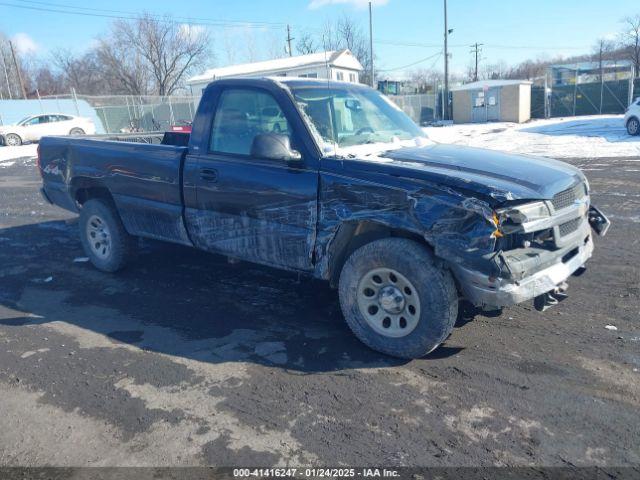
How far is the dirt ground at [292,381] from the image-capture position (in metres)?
2.83

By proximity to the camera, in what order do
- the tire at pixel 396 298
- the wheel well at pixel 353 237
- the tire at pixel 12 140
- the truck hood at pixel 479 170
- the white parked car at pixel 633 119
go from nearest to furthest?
the truck hood at pixel 479 170 < the tire at pixel 396 298 < the wheel well at pixel 353 237 < the white parked car at pixel 633 119 < the tire at pixel 12 140

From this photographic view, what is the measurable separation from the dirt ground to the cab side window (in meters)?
1.51

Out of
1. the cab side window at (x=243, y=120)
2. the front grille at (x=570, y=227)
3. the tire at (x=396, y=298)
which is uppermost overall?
the cab side window at (x=243, y=120)

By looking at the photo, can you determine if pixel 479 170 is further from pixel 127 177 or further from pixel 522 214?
pixel 127 177

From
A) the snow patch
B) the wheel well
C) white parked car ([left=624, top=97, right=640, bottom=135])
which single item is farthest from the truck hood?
white parked car ([left=624, top=97, right=640, bottom=135])

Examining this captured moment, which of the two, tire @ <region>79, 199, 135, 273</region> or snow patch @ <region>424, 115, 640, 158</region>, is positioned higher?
tire @ <region>79, 199, 135, 273</region>

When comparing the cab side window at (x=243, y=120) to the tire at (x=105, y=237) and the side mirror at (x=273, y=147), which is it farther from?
the tire at (x=105, y=237)

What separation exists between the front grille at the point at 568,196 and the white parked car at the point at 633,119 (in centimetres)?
1737

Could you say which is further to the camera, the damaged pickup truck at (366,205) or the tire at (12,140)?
the tire at (12,140)

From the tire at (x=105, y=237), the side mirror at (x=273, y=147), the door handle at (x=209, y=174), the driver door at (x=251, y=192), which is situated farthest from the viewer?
the tire at (x=105, y=237)

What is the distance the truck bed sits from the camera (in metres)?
4.95

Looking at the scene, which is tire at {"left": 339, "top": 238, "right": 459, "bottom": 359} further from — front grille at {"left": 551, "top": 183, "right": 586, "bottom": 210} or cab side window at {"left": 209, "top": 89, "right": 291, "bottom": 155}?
cab side window at {"left": 209, "top": 89, "right": 291, "bottom": 155}

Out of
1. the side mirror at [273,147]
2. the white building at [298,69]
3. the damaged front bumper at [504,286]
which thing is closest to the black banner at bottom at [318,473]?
the damaged front bumper at [504,286]

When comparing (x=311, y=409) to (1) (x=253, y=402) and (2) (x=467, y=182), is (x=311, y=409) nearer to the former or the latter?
(1) (x=253, y=402)
